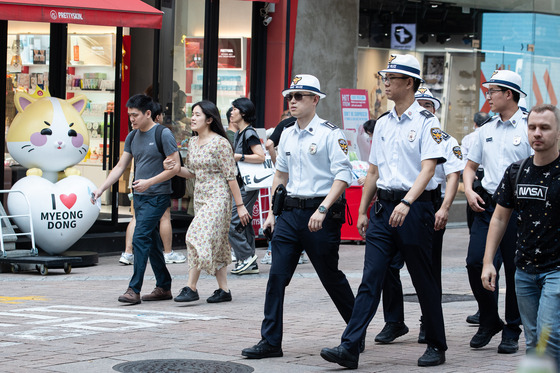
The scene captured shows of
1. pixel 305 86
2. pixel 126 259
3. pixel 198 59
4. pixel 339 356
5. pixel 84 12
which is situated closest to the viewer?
pixel 339 356

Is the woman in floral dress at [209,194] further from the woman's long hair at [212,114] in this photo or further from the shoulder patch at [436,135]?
the shoulder patch at [436,135]

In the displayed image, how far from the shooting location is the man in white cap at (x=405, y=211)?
5.93 m

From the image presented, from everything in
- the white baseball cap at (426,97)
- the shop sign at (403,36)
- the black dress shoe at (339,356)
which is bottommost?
the black dress shoe at (339,356)

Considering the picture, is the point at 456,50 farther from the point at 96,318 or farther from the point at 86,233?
the point at 96,318

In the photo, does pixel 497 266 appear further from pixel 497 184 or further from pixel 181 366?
pixel 181 366

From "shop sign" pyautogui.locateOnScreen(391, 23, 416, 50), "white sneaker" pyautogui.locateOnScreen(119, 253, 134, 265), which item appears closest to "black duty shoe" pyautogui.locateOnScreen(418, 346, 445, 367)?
"white sneaker" pyautogui.locateOnScreen(119, 253, 134, 265)

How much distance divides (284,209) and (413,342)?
1.49 metres

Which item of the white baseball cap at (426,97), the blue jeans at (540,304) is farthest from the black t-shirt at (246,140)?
the blue jeans at (540,304)

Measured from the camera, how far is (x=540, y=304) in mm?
4605

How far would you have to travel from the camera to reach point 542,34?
1994cm

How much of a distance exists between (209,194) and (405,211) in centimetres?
328

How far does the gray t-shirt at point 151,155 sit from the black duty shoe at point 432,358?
3.56 metres

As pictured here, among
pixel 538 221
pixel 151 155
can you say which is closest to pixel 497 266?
pixel 538 221

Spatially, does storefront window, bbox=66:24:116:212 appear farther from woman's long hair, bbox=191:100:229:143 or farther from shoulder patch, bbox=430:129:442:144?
shoulder patch, bbox=430:129:442:144
